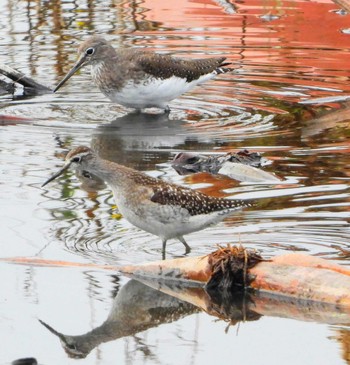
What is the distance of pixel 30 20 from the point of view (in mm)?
19156

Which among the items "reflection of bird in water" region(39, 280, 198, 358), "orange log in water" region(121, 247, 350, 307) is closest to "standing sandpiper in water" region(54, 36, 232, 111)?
"orange log in water" region(121, 247, 350, 307)

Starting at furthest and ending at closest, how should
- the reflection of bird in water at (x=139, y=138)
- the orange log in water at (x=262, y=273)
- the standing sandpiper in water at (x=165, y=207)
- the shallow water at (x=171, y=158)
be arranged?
the reflection of bird in water at (x=139, y=138) → the standing sandpiper in water at (x=165, y=207) → the orange log in water at (x=262, y=273) → the shallow water at (x=171, y=158)

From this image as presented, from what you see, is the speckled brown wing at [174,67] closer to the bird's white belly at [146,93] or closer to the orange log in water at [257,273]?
the bird's white belly at [146,93]

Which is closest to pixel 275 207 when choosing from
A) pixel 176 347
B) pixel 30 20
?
pixel 176 347

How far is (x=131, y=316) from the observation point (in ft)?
26.1

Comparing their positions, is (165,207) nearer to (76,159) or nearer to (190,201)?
(190,201)

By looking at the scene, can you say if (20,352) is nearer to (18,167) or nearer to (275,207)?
(275,207)

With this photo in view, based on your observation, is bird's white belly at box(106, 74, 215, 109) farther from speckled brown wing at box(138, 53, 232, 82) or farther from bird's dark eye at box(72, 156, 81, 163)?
bird's dark eye at box(72, 156, 81, 163)

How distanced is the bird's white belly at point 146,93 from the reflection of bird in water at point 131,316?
580 centimetres

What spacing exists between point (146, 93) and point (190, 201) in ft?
17.0

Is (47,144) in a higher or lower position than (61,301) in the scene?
lower

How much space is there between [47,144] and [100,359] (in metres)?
5.64

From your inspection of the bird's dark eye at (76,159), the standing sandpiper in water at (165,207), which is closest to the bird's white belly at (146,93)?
Answer: the bird's dark eye at (76,159)

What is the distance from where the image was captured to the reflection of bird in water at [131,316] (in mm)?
7422
